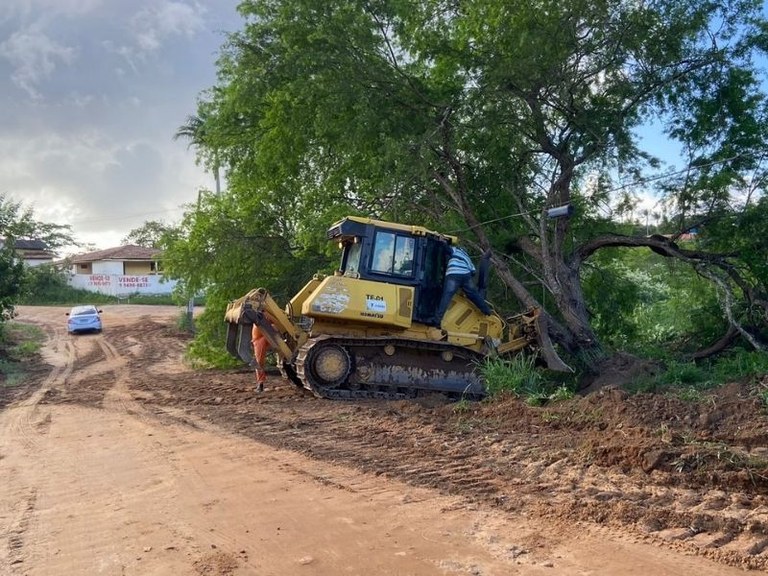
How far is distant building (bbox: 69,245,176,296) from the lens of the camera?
180 ft

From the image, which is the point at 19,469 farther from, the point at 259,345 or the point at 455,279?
the point at 455,279

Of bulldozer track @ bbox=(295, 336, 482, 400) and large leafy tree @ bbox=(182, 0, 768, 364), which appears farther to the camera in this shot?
large leafy tree @ bbox=(182, 0, 768, 364)

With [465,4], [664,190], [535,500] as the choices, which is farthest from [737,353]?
[535,500]

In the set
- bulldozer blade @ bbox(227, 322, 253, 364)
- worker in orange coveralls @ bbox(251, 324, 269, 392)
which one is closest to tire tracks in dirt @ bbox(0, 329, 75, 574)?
bulldozer blade @ bbox(227, 322, 253, 364)

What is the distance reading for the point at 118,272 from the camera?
59.9 meters

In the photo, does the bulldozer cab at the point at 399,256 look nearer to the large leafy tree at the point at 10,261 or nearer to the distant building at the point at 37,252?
the large leafy tree at the point at 10,261

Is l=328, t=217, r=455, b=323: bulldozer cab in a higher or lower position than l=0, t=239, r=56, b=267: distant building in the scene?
lower

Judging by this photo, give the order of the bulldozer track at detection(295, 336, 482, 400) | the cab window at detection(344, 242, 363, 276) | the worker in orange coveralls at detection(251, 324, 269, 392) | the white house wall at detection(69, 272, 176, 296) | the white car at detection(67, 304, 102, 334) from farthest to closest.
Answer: the white house wall at detection(69, 272, 176, 296) → the white car at detection(67, 304, 102, 334) → the worker in orange coveralls at detection(251, 324, 269, 392) → the cab window at detection(344, 242, 363, 276) → the bulldozer track at detection(295, 336, 482, 400)

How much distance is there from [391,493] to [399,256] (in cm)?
665

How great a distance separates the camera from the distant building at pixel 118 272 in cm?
5475

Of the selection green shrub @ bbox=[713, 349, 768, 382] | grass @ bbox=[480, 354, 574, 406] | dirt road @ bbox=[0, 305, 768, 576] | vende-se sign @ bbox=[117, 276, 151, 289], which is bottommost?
dirt road @ bbox=[0, 305, 768, 576]

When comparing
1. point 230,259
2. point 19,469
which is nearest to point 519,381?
point 19,469

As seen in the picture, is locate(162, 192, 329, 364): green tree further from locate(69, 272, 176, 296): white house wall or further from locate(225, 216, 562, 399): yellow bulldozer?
locate(69, 272, 176, 296): white house wall

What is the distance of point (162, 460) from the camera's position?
25.0 ft
